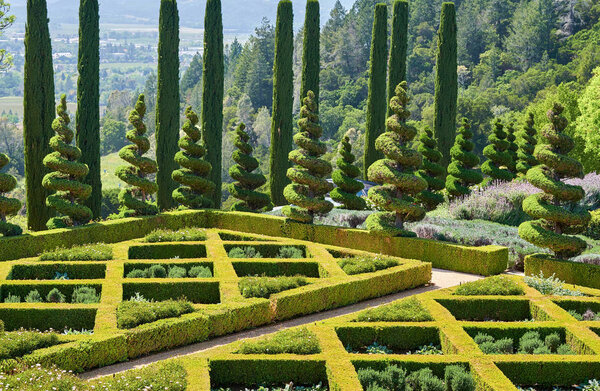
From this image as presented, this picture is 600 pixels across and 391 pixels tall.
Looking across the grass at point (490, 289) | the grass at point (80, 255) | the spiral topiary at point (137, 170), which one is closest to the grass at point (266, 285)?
the grass at point (490, 289)

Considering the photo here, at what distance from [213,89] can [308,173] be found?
8740 mm

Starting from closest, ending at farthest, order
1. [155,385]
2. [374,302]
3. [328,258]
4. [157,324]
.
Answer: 1. [155,385]
2. [157,324]
3. [374,302]
4. [328,258]

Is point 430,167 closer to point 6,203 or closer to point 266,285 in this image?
point 266,285

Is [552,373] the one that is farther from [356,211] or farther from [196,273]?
[356,211]

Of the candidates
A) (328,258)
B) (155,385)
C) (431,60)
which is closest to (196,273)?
(328,258)

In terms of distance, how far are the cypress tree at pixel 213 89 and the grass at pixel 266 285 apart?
1268 centimetres

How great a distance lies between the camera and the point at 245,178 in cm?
2609

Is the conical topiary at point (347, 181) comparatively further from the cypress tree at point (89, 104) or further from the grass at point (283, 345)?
the grass at point (283, 345)

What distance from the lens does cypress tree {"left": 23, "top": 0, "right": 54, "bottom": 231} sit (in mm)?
24297

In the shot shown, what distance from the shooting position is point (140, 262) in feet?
60.7

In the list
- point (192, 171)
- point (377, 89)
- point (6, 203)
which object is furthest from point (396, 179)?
point (377, 89)

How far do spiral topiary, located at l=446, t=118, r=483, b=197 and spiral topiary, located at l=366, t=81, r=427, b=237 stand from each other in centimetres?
699

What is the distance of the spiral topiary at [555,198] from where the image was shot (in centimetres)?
1794

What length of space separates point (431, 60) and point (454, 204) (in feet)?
155
